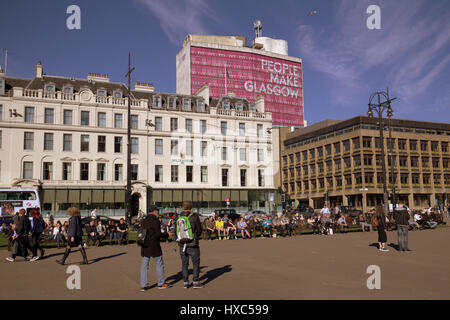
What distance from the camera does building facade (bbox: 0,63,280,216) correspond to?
4119 cm

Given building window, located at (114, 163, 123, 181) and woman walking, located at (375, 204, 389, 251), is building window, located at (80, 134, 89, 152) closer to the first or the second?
building window, located at (114, 163, 123, 181)

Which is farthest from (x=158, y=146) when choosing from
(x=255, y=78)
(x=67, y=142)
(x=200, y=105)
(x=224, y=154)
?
(x=255, y=78)

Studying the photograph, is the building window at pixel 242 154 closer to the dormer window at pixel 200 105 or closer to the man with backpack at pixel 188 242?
the dormer window at pixel 200 105

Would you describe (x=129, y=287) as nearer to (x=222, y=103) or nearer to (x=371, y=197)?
(x=222, y=103)

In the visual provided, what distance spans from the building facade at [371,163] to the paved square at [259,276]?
5015cm

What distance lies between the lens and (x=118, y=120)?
45219 millimetres

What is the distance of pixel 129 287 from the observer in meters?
8.38

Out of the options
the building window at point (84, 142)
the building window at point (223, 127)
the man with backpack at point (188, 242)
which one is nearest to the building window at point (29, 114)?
the building window at point (84, 142)

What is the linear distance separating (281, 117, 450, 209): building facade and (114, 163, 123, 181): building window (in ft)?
122

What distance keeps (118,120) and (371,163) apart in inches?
1627

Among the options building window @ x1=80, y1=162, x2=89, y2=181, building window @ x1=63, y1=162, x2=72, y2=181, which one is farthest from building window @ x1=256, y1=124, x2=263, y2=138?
building window @ x1=63, y1=162, x2=72, y2=181

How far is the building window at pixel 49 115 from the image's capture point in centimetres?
4211

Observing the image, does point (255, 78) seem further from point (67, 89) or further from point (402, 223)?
point (402, 223)
